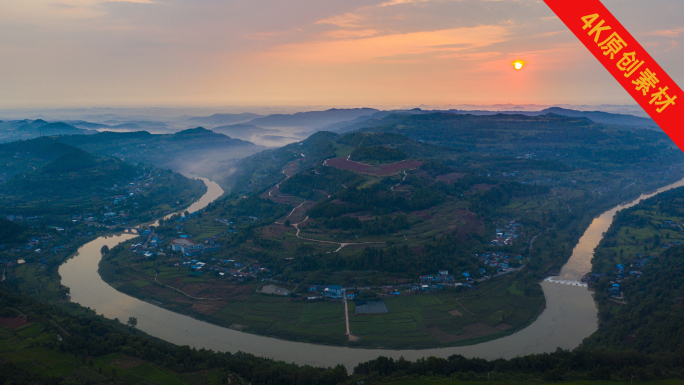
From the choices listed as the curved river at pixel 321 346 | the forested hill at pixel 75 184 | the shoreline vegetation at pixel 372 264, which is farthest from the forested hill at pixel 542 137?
the curved river at pixel 321 346

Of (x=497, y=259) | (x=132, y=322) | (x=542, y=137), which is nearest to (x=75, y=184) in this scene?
(x=132, y=322)

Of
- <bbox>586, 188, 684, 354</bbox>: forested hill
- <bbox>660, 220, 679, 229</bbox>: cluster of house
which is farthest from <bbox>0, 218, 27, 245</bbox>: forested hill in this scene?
<bbox>660, 220, 679, 229</bbox>: cluster of house

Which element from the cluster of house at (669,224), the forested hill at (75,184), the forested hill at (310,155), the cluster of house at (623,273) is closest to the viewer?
the cluster of house at (623,273)

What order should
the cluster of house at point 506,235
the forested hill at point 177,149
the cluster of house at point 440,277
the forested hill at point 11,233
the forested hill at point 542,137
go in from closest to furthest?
the cluster of house at point 440,277, the forested hill at point 11,233, the cluster of house at point 506,235, the forested hill at point 542,137, the forested hill at point 177,149

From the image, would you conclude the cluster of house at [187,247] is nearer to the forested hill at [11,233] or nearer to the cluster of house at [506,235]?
the forested hill at [11,233]

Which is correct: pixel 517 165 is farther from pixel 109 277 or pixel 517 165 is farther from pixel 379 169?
pixel 109 277

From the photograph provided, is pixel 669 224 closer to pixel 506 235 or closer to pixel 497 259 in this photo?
pixel 506 235
